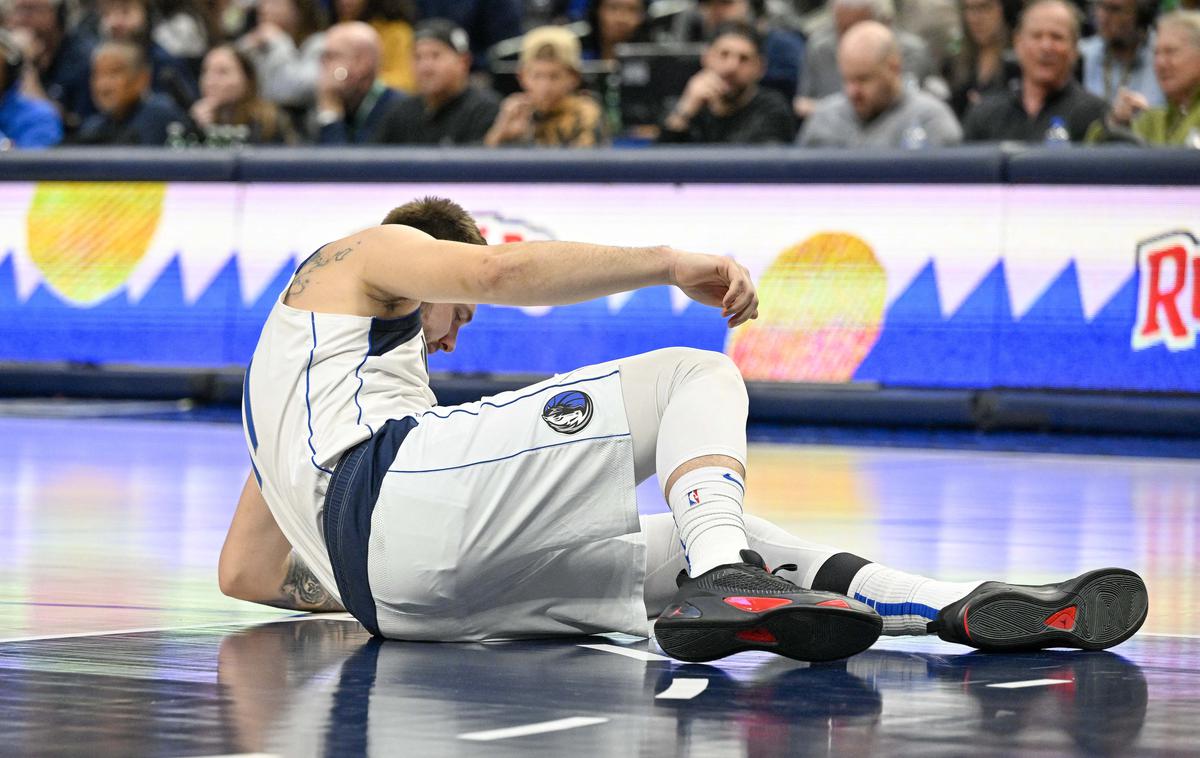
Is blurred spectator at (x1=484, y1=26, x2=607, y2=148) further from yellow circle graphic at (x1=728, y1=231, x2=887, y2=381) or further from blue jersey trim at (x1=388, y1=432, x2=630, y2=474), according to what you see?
blue jersey trim at (x1=388, y1=432, x2=630, y2=474)

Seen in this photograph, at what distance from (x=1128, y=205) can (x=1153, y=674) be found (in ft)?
21.3

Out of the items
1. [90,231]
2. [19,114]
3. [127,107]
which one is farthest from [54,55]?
[90,231]

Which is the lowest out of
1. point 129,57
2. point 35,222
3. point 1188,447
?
point 1188,447

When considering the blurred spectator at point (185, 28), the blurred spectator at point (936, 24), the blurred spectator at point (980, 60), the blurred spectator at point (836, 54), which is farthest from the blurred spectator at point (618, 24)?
the blurred spectator at point (185, 28)

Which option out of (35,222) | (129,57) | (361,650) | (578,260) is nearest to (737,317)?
(578,260)

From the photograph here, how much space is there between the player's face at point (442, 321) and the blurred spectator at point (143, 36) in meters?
10.6

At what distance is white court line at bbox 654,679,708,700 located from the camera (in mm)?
3727

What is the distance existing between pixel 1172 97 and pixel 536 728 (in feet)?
27.6

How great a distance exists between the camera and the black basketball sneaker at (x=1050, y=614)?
167 inches

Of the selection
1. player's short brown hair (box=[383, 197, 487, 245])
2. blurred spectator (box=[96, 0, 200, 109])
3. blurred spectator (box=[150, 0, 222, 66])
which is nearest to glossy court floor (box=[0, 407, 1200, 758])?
player's short brown hair (box=[383, 197, 487, 245])

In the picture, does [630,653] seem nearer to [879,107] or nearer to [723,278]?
[723,278]

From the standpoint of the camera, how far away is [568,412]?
13.8 ft

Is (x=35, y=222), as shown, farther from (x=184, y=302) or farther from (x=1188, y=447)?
(x=1188, y=447)

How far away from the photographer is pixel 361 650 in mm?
4320
